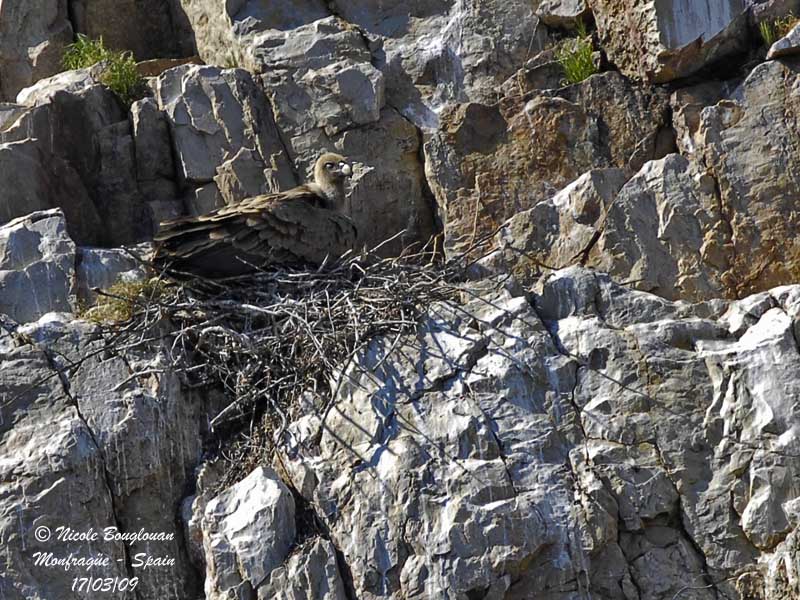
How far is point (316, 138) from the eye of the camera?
43.8ft

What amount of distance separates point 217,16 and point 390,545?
589cm

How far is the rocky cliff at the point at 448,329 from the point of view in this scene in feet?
33.0

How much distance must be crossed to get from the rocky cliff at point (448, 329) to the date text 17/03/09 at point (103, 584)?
2 centimetres

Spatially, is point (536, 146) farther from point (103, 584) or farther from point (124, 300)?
point (103, 584)

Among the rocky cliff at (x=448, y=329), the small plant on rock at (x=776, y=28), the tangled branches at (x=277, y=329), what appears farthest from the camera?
the small plant on rock at (x=776, y=28)

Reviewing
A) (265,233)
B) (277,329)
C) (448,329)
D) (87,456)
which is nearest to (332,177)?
(265,233)

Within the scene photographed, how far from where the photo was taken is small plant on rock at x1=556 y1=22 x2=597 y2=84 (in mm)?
12680

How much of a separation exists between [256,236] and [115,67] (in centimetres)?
287

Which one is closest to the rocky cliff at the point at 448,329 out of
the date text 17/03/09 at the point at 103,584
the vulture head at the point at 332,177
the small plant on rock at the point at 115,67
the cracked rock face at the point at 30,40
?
the date text 17/03/09 at the point at 103,584

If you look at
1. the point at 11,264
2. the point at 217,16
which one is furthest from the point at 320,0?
the point at 11,264

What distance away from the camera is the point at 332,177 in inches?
502

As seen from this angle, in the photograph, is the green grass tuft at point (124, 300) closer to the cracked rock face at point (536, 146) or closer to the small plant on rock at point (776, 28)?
the cracked rock face at point (536, 146)

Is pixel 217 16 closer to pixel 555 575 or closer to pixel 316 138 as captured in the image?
pixel 316 138

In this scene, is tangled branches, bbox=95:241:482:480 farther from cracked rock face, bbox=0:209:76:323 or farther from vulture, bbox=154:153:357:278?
cracked rock face, bbox=0:209:76:323
